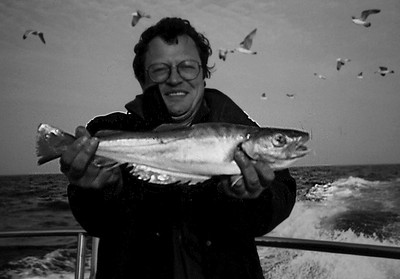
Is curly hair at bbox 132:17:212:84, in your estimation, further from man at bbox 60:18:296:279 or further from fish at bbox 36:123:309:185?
fish at bbox 36:123:309:185

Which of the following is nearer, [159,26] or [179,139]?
[179,139]

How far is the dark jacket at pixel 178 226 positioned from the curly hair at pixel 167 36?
49.0 inches

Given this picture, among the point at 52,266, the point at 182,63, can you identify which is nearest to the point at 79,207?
the point at 182,63

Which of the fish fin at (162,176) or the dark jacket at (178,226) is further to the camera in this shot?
the fish fin at (162,176)

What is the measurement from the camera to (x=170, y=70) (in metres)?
3.48

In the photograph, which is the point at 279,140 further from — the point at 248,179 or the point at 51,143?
the point at 51,143

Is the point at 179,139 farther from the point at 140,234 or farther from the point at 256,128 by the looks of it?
the point at 140,234

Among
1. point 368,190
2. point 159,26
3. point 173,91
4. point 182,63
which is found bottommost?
point 368,190

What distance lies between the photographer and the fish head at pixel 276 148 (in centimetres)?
296

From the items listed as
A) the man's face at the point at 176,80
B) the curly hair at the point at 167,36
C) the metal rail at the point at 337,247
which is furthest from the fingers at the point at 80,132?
the metal rail at the point at 337,247

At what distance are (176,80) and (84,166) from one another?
1140 millimetres

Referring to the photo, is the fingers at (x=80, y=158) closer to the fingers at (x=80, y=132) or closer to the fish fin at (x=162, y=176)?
the fingers at (x=80, y=132)

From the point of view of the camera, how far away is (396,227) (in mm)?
22766

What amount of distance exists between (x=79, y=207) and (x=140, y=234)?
578 mm
